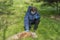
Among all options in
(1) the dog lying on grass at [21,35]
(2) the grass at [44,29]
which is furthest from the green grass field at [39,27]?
(1) the dog lying on grass at [21,35]

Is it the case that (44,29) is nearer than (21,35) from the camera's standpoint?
No

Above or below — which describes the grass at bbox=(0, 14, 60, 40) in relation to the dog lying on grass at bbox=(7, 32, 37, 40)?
below

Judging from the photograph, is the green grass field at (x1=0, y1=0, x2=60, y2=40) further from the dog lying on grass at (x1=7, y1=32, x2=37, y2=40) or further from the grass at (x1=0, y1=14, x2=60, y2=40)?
the dog lying on grass at (x1=7, y1=32, x2=37, y2=40)

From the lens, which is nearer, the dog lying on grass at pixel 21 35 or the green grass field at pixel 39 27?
the dog lying on grass at pixel 21 35

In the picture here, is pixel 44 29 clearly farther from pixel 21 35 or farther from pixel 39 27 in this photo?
pixel 21 35

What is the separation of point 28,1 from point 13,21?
235 cm

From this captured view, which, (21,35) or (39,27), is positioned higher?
(21,35)

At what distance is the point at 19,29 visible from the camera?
25.6 feet

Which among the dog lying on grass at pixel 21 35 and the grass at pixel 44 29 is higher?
the dog lying on grass at pixel 21 35

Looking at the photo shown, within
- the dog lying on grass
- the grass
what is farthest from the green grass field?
the dog lying on grass

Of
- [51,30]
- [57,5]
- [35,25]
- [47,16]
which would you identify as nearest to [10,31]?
[35,25]

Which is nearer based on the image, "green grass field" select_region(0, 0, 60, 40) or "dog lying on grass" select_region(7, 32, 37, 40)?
"dog lying on grass" select_region(7, 32, 37, 40)

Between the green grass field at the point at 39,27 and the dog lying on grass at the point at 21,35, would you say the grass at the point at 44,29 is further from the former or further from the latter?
the dog lying on grass at the point at 21,35

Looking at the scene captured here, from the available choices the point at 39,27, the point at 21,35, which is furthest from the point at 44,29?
the point at 21,35
